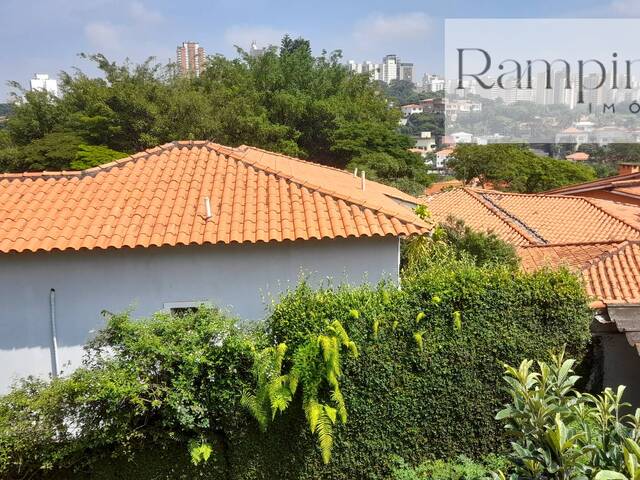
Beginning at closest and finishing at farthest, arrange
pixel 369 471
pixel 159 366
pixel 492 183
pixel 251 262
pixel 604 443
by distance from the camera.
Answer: pixel 604 443 < pixel 159 366 < pixel 369 471 < pixel 251 262 < pixel 492 183

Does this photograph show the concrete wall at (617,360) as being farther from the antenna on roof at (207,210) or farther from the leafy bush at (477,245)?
the antenna on roof at (207,210)

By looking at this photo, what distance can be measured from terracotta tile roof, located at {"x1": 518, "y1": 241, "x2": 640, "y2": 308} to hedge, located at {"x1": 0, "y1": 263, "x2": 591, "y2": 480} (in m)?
4.16

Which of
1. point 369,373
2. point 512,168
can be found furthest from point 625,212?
point 512,168

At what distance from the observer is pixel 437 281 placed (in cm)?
671

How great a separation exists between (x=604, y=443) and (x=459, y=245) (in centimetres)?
637

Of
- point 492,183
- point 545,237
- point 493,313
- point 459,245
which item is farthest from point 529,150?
point 493,313

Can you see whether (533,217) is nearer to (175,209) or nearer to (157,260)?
(175,209)

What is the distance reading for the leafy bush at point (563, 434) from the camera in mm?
4957

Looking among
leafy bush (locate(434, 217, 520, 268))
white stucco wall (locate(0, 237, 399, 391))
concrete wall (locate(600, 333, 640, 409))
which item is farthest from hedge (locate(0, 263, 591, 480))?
leafy bush (locate(434, 217, 520, 268))

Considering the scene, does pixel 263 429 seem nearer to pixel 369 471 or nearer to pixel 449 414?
pixel 369 471

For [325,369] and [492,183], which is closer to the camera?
[325,369]

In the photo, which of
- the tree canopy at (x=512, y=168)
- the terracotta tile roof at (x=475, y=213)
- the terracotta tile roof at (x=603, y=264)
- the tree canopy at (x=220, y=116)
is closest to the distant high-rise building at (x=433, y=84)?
the tree canopy at (x=512, y=168)

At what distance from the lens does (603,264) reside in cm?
1252

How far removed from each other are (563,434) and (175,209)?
22.3 feet
